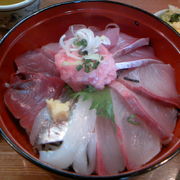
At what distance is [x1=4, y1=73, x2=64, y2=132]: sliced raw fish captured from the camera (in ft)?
3.92

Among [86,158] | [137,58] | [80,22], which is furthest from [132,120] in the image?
[80,22]

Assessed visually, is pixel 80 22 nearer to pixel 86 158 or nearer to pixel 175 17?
pixel 175 17

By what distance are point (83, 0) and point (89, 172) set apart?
0.97 m

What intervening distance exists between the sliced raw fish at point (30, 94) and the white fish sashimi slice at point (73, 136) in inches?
6.8

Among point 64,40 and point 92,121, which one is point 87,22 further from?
point 92,121

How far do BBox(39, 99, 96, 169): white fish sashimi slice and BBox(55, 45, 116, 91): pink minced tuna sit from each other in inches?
4.4

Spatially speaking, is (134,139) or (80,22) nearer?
(134,139)

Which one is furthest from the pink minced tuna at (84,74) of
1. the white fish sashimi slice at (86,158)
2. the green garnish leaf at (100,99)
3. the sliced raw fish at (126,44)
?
the white fish sashimi slice at (86,158)

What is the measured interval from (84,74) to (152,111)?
376 mm

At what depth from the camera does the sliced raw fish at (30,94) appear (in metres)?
1.20

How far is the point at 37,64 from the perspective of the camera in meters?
1.39

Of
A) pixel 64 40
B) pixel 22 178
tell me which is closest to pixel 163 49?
pixel 64 40

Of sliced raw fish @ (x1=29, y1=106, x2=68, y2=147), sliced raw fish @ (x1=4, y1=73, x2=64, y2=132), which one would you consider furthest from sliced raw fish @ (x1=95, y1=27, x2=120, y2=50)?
sliced raw fish @ (x1=29, y1=106, x2=68, y2=147)

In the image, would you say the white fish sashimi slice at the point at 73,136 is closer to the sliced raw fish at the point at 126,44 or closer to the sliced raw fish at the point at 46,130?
the sliced raw fish at the point at 46,130
